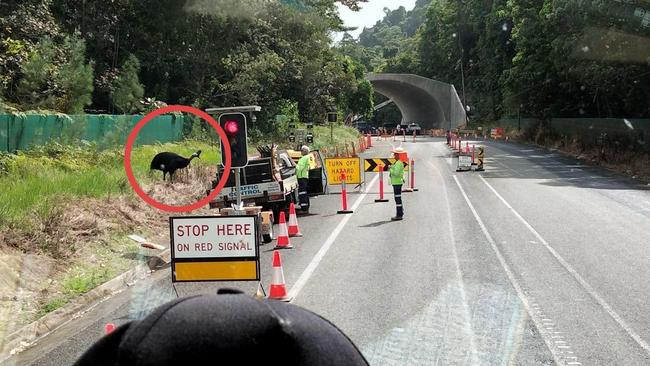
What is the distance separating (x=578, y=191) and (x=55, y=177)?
56.4 ft

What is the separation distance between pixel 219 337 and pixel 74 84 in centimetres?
2378

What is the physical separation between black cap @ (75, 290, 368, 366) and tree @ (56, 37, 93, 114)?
74.8 feet

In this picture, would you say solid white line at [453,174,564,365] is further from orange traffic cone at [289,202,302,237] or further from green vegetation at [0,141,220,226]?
green vegetation at [0,141,220,226]

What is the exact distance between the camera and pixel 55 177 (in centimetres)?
1541

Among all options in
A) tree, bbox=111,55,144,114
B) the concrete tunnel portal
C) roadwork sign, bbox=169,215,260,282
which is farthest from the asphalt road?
the concrete tunnel portal

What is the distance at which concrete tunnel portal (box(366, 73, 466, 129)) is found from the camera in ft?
308

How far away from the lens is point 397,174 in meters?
17.6

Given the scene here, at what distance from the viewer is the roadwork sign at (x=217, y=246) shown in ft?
28.6

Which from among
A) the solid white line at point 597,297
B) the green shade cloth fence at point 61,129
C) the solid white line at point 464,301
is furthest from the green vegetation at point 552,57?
the green shade cloth fence at point 61,129

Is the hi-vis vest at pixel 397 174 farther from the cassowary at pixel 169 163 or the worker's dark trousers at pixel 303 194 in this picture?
the cassowary at pixel 169 163

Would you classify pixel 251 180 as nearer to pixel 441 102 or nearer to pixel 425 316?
pixel 425 316

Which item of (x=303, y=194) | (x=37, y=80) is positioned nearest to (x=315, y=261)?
(x=303, y=194)

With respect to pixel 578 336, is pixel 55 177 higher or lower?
higher

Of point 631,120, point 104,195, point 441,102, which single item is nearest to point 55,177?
point 104,195
